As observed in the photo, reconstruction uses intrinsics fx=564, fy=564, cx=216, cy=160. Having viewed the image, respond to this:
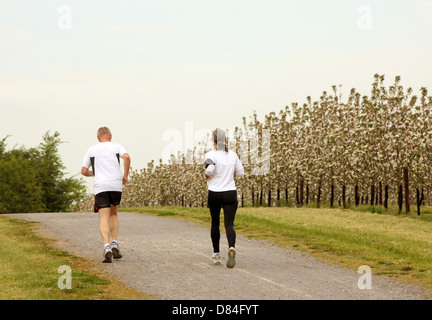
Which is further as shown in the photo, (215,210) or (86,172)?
(86,172)

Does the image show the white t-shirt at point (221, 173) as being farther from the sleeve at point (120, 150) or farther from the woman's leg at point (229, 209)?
the sleeve at point (120, 150)

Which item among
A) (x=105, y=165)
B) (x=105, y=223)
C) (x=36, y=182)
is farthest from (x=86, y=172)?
(x=36, y=182)

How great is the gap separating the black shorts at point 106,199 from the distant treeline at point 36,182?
59474 millimetres

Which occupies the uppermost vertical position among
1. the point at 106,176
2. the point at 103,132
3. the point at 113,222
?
the point at 103,132

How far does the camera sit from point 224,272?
10008mm

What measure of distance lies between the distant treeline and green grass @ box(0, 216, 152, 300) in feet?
189

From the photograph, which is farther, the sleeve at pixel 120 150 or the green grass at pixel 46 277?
the sleeve at pixel 120 150

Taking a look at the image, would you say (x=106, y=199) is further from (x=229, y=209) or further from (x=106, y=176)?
(x=229, y=209)

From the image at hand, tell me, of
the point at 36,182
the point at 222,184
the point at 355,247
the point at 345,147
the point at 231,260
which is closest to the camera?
the point at 231,260

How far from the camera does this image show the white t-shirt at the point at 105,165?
10859 millimetres

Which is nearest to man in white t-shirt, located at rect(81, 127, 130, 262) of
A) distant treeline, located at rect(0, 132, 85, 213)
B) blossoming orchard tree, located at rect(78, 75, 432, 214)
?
blossoming orchard tree, located at rect(78, 75, 432, 214)

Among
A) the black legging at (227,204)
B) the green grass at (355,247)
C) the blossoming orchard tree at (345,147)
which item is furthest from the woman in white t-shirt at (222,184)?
the blossoming orchard tree at (345,147)

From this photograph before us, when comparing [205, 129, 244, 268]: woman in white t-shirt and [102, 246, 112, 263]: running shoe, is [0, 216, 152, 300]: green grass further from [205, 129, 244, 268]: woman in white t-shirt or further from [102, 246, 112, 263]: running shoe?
[205, 129, 244, 268]: woman in white t-shirt

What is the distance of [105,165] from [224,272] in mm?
3080
